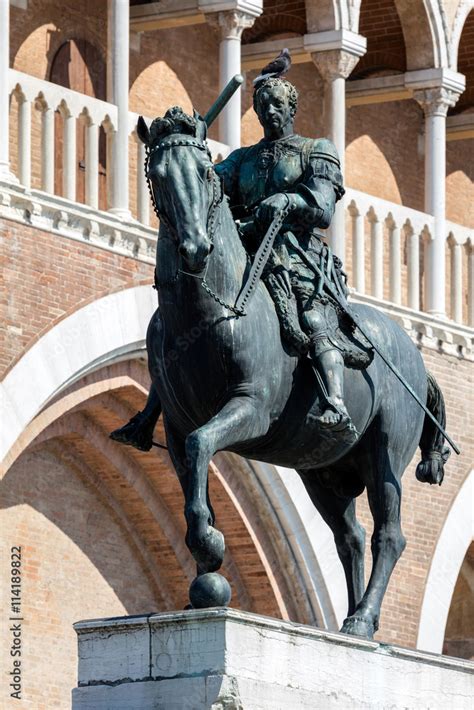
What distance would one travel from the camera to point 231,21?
1702cm

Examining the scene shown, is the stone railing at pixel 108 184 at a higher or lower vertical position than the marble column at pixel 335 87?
lower

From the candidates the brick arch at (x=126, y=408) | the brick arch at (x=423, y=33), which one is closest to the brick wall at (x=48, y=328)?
the brick arch at (x=126, y=408)

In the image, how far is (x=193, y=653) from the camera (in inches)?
330

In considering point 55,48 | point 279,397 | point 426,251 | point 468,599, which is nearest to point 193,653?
point 279,397

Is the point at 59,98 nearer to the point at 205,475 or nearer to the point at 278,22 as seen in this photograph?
the point at 278,22

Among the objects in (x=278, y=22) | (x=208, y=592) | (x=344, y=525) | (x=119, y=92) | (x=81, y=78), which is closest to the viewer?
(x=208, y=592)

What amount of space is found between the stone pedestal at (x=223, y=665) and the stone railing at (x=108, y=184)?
21.0 ft

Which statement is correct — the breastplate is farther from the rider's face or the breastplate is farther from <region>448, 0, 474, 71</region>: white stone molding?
<region>448, 0, 474, 71</region>: white stone molding

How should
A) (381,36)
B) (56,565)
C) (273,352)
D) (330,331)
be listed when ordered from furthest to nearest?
1. (381,36)
2. (56,565)
3. (330,331)
4. (273,352)

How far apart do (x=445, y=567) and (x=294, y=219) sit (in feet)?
29.4

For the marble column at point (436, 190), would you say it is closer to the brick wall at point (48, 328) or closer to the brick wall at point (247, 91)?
the brick wall at point (48, 328)

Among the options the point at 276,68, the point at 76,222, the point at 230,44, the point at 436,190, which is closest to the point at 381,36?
the point at 436,190

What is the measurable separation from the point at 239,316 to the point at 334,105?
9505 millimetres

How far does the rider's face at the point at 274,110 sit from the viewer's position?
9477 millimetres
